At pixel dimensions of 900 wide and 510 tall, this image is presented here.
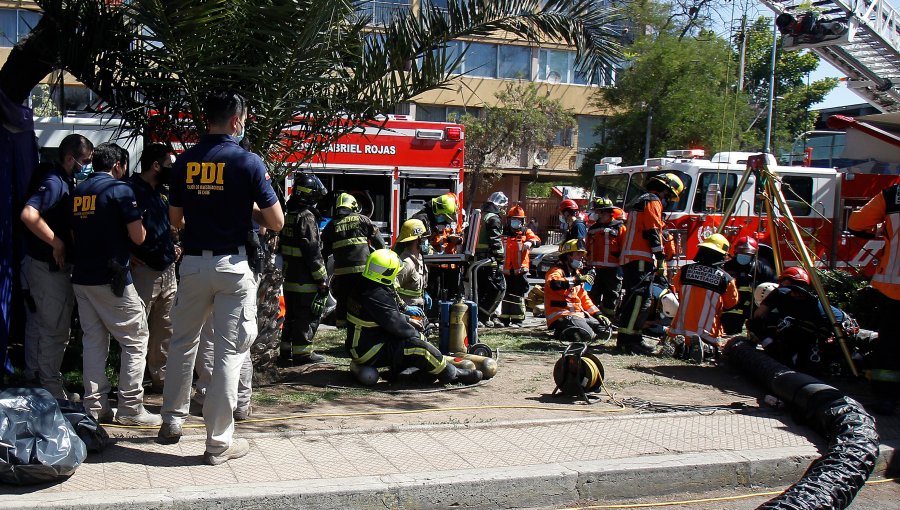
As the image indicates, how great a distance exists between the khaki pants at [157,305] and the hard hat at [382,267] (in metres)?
1.54

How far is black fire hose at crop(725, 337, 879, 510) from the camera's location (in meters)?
4.86

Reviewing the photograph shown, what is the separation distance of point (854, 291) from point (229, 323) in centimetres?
780

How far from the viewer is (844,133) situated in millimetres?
16062

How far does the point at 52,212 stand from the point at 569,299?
5955 millimetres

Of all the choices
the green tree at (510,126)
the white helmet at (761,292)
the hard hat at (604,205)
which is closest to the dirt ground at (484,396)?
the white helmet at (761,292)

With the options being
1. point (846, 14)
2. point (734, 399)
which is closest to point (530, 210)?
point (846, 14)

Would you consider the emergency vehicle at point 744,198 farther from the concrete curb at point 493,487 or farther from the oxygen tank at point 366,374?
the concrete curb at point 493,487

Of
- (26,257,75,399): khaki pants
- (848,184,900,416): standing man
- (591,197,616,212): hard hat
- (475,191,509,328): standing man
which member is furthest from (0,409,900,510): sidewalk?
(591,197,616,212): hard hat

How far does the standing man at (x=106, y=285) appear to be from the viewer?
17.9ft

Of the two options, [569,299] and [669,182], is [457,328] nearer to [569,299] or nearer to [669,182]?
[569,299]

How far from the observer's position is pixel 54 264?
5820mm

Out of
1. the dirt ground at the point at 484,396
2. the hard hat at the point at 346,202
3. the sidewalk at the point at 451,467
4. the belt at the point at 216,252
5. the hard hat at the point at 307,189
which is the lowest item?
the dirt ground at the point at 484,396

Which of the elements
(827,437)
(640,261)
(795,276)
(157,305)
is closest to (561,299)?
(640,261)

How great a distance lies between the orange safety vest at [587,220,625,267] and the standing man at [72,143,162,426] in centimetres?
667
